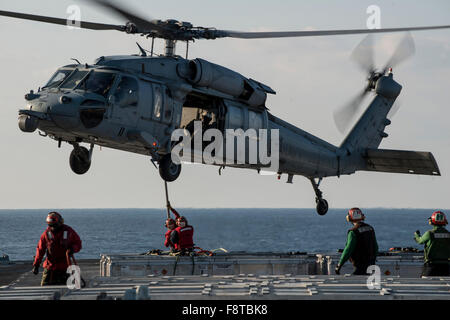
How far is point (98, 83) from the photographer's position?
16031 millimetres

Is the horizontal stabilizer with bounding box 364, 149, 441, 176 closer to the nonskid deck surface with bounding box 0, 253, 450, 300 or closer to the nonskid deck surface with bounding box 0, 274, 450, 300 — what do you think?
the nonskid deck surface with bounding box 0, 253, 450, 300

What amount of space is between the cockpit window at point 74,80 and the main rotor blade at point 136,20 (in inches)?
64.4

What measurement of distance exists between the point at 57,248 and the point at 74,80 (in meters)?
5.94

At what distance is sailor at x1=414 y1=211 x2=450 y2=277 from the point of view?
12.5 meters

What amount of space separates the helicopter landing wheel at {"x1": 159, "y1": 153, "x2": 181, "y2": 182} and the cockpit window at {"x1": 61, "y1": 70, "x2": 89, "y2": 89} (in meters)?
2.71

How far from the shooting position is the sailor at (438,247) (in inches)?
493

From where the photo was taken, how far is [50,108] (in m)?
15.4

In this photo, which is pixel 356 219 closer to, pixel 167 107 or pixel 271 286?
pixel 271 286

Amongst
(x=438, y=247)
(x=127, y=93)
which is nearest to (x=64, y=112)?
(x=127, y=93)

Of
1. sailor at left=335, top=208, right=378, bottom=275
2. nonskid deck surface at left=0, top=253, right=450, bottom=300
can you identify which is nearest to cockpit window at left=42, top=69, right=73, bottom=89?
nonskid deck surface at left=0, top=253, right=450, bottom=300
